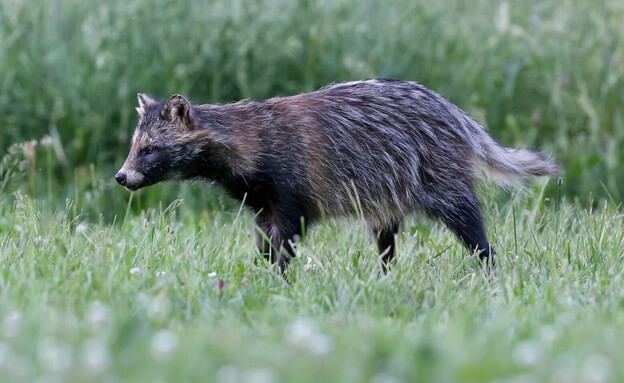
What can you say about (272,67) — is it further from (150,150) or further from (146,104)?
(150,150)

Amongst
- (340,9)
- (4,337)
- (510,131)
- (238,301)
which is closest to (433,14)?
(340,9)

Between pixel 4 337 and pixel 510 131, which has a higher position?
pixel 4 337

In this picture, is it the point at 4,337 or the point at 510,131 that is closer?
the point at 4,337

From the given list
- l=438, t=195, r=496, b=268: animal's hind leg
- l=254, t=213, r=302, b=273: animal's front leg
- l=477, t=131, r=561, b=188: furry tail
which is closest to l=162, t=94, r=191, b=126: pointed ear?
l=254, t=213, r=302, b=273: animal's front leg

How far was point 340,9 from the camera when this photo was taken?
343 inches

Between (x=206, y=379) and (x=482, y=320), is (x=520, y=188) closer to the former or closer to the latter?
(x=482, y=320)

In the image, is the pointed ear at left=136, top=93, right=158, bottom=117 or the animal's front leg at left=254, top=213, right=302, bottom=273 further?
the pointed ear at left=136, top=93, right=158, bottom=117

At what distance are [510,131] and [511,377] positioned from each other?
587 cm

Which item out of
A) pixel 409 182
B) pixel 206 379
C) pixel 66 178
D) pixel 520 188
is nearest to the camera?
pixel 206 379

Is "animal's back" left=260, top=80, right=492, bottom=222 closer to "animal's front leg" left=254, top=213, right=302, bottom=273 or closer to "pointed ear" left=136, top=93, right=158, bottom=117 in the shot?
"animal's front leg" left=254, top=213, right=302, bottom=273

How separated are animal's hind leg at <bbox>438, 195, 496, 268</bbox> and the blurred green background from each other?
254cm

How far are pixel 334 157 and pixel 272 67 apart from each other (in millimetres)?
2930

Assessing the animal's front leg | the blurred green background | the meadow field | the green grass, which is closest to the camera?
the green grass

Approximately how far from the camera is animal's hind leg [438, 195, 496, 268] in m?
5.39
